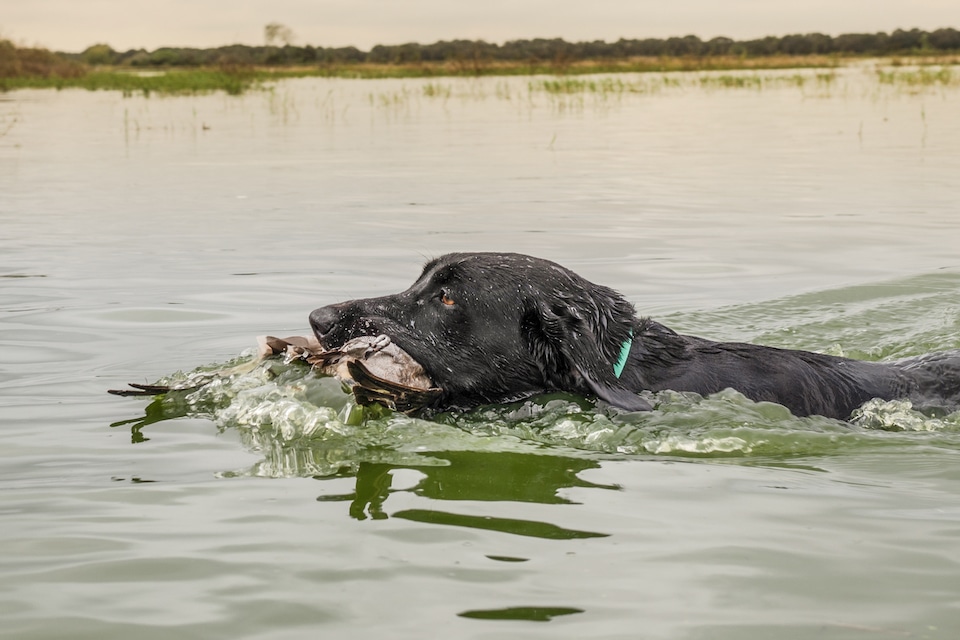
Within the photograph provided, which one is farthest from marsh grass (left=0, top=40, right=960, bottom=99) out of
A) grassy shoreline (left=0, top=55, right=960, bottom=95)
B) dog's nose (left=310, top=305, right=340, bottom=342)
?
dog's nose (left=310, top=305, right=340, bottom=342)

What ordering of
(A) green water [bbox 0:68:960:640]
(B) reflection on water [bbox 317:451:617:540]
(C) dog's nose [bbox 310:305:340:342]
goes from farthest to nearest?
(C) dog's nose [bbox 310:305:340:342] → (B) reflection on water [bbox 317:451:617:540] → (A) green water [bbox 0:68:960:640]

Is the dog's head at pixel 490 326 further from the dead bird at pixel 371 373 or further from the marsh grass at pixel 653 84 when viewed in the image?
the marsh grass at pixel 653 84

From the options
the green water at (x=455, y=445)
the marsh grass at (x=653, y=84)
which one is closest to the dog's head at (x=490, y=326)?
the green water at (x=455, y=445)

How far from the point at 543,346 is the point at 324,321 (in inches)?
40.7

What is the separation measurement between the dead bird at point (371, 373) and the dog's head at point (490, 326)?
0.24 ft

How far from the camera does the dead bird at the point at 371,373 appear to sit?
5066 millimetres

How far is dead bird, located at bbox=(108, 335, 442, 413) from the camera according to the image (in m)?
5.07

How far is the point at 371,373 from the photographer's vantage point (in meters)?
5.08

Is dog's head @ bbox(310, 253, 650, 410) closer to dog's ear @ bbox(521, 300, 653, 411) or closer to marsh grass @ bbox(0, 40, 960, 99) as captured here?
dog's ear @ bbox(521, 300, 653, 411)

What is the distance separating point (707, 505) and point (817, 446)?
1077mm

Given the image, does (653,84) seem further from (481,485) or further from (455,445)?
(481,485)

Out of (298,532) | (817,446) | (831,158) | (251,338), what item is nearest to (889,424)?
(817,446)

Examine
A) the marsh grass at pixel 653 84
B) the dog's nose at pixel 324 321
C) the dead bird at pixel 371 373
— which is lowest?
the dead bird at pixel 371 373

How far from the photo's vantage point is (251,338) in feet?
23.7
